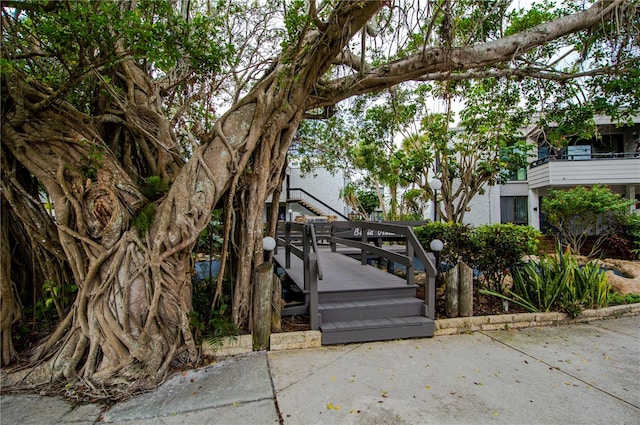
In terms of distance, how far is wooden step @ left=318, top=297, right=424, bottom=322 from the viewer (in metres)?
3.93

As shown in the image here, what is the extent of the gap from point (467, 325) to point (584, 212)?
806 cm

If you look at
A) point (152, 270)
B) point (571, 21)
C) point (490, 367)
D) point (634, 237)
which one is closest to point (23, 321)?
point (152, 270)

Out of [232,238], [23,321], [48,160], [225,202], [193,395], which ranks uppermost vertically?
[48,160]

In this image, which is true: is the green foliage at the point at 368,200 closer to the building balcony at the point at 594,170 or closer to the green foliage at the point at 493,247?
the building balcony at the point at 594,170

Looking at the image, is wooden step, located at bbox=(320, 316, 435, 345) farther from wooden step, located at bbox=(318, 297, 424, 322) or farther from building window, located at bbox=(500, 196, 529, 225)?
building window, located at bbox=(500, 196, 529, 225)

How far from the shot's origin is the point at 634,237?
32.0 feet

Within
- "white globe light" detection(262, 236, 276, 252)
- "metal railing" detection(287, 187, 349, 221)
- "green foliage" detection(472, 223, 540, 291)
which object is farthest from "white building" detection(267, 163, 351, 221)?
"white globe light" detection(262, 236, 276, 252)

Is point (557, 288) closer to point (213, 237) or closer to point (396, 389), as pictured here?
point (396, 389)

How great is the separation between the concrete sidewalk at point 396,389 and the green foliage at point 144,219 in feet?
4.47

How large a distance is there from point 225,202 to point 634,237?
1174 cm

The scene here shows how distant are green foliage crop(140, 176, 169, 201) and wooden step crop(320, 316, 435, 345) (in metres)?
2.26

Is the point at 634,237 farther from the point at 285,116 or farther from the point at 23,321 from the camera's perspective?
the point at 23,321

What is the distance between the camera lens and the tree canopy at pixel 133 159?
2.89 m

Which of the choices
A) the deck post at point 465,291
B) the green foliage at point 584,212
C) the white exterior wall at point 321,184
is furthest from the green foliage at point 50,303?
the white exterior wall at point 321,184
